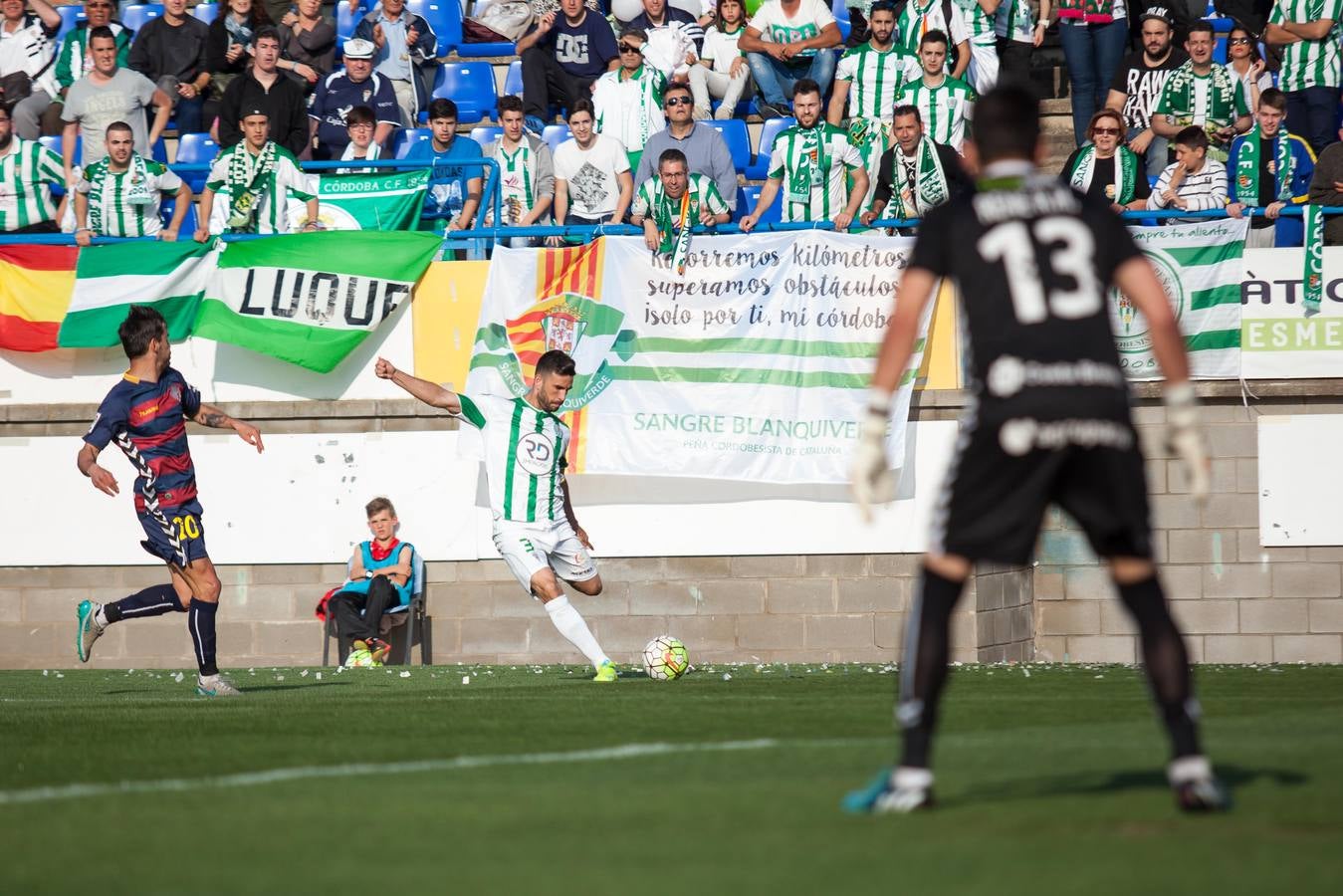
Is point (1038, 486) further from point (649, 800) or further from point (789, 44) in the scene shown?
point (789, 44)

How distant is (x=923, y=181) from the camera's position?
15711 mm

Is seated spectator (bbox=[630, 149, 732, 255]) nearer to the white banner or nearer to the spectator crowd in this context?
the spectator crowd

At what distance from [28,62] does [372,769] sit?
1514 cm

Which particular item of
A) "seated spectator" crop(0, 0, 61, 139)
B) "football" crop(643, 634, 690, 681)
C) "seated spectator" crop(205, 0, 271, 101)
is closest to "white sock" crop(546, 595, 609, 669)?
"football" crop(643, 634, 690, 681)

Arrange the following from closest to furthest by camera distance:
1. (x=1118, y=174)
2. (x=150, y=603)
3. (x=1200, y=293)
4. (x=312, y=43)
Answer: (x=150, y=603) → (x=1200, y=293) → (x=1118, y=174) → (x=312, y=43)

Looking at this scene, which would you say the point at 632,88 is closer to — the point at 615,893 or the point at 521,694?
the point at 521,694

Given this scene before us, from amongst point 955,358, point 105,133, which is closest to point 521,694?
point 955,358

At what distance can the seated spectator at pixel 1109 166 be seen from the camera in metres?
15.6

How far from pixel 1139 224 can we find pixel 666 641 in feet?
20.8

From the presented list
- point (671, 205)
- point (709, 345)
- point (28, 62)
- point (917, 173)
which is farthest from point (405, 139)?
point (917, 173)

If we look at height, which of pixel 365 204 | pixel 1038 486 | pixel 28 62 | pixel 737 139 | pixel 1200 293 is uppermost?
pixel 28 62

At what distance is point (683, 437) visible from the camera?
15.8 m

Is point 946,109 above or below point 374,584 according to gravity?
above

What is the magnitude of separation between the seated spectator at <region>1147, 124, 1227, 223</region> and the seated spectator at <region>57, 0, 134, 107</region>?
10672 mm
